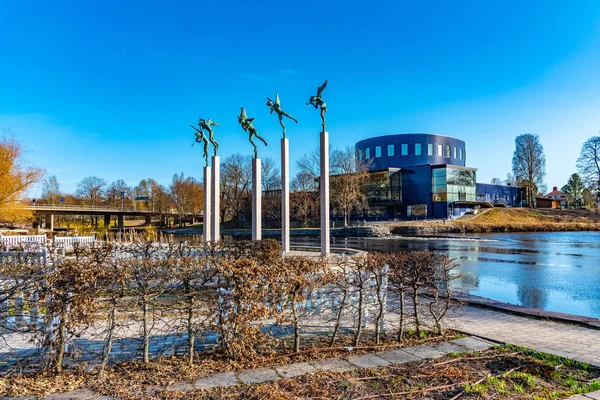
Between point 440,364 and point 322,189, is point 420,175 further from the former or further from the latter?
point 440,364

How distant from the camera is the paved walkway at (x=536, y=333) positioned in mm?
5621

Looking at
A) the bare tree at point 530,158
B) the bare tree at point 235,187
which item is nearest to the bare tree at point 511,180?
the bare tree at point 530,158

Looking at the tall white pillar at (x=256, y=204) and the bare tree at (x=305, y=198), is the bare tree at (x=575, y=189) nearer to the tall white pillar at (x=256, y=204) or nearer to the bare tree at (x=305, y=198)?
the bare tree at (x=305, y=198)

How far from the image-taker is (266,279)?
5.05 metres

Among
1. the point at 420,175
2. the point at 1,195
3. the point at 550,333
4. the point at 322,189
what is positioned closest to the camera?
the point at 550,333

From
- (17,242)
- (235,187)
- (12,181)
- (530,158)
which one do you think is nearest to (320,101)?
(17,242)

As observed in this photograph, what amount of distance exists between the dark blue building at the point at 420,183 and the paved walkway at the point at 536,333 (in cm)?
5284

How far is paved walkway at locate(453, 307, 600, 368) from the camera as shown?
18.4 feet

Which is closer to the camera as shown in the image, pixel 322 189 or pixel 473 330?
pixel 473 330

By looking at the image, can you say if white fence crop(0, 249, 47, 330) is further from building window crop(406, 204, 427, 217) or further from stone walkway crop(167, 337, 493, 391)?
building window crop(406, 204, 427, 217)

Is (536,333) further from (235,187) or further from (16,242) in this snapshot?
(235,187)

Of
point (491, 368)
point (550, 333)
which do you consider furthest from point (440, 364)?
point (550, 333)

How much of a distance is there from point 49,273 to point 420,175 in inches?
2517

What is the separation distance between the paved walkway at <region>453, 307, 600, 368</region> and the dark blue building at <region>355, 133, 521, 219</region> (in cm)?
5284
